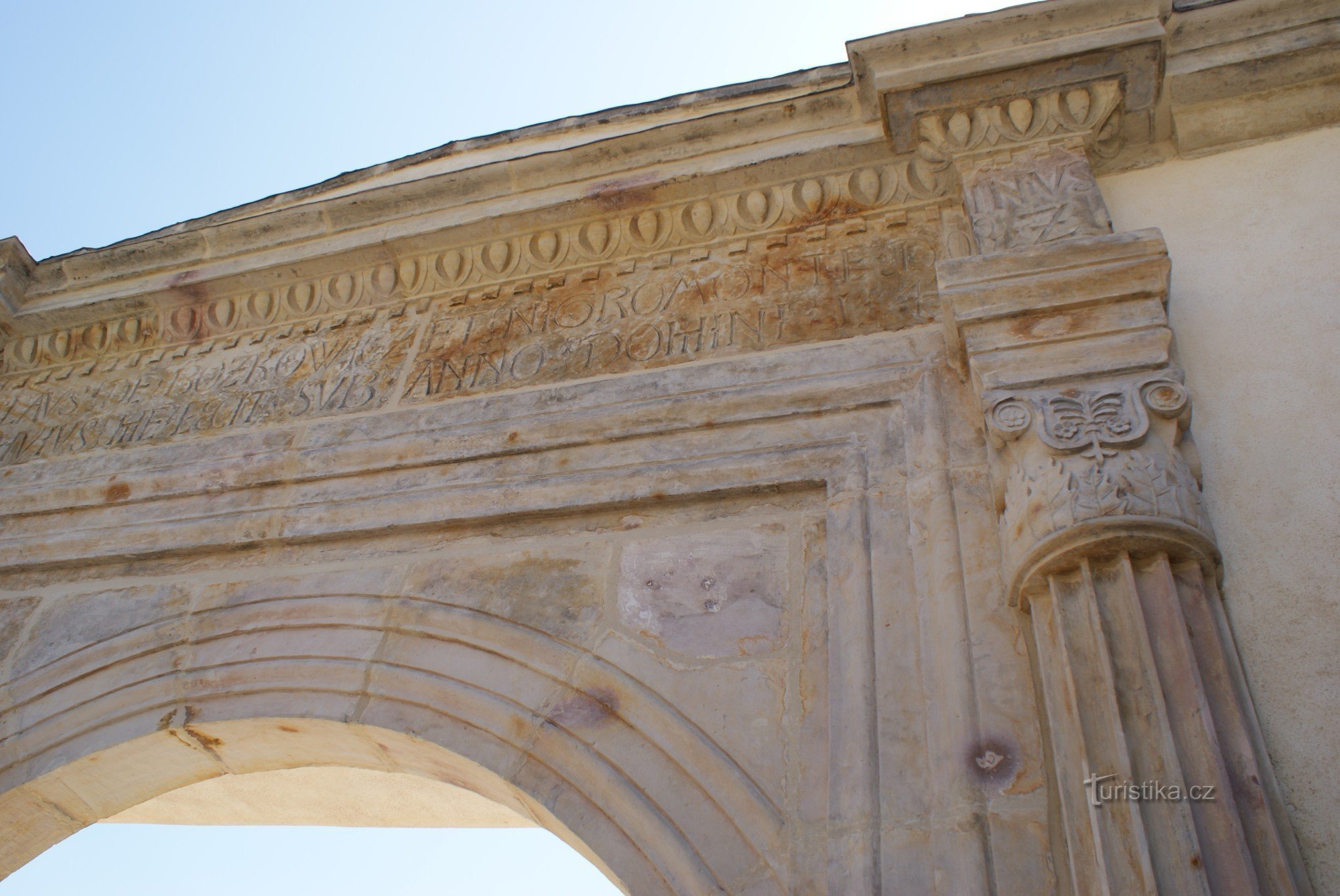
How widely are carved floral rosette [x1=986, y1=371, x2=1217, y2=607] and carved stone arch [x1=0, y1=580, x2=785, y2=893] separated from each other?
2.77ft

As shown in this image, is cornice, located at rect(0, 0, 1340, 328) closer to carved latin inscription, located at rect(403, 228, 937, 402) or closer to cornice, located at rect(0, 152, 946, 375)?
cornice, located at rect(0, 152, 946, 375)

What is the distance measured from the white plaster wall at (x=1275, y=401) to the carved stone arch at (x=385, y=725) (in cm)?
108

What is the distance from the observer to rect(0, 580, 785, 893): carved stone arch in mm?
2559

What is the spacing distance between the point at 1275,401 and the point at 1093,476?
2.44 ft

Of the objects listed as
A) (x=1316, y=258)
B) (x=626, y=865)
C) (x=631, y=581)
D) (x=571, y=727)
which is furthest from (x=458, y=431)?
(x=1316, y=258)

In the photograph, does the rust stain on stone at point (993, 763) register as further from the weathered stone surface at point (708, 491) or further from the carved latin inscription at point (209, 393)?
the carved latin inscription at point (209, 393)

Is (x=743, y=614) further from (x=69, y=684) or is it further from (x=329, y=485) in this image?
(x=69, y=684)

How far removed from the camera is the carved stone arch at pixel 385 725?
2559 millimetres

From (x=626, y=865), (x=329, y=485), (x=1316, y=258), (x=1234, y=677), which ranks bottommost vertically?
(x=626, y=865)

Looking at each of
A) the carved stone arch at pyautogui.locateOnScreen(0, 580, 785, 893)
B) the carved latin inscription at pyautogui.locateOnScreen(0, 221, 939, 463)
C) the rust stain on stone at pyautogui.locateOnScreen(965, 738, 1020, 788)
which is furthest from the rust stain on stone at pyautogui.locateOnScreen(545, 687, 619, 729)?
the carved latin inscription at pyautogui.locateOnScreen(0, 221, 939, 463)

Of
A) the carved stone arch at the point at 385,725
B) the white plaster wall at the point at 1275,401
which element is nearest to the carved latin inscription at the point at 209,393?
the carved stone arch at the point at 385,725

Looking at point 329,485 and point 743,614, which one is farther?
point 329,485

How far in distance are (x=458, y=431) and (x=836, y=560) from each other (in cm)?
141

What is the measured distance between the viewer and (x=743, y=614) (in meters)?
2.88
